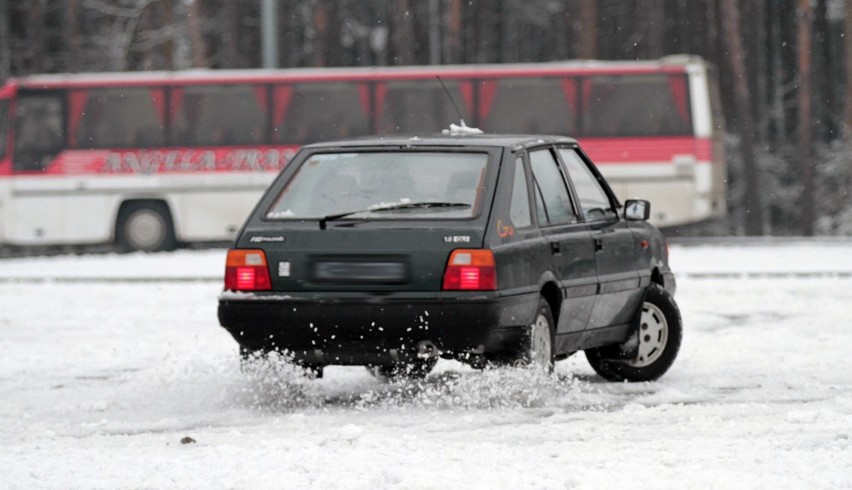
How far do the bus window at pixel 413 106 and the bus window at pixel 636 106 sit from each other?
86.4 inches

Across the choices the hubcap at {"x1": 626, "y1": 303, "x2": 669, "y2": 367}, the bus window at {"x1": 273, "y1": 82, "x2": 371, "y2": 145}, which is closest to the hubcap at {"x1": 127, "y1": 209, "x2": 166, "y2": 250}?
the bus window at {"x1": 273, "y1": 82, "x2": 371, "y2": 145}

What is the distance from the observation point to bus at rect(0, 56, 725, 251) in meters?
29.5

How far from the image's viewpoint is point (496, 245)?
869 cm

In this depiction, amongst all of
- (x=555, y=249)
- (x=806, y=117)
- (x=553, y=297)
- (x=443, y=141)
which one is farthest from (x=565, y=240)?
(x=806, y=117)

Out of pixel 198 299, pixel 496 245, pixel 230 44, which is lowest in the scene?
pixel 198 299

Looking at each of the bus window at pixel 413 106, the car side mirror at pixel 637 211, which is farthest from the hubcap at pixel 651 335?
the bus window at pixel 413 106

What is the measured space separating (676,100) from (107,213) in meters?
9.97

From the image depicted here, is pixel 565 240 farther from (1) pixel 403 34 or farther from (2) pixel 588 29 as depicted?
(2) pixel 588 29

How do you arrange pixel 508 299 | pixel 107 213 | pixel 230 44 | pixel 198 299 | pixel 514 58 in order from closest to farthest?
pixel 508 299
pixel 198 299
pixel 107 213
pixel 230 44
pixel 514 58

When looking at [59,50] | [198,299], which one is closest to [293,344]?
[198,299]

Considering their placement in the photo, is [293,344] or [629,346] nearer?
[293,344]

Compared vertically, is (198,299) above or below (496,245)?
below

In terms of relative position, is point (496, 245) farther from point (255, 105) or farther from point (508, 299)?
point (255, 105)

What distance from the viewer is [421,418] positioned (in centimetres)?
849
